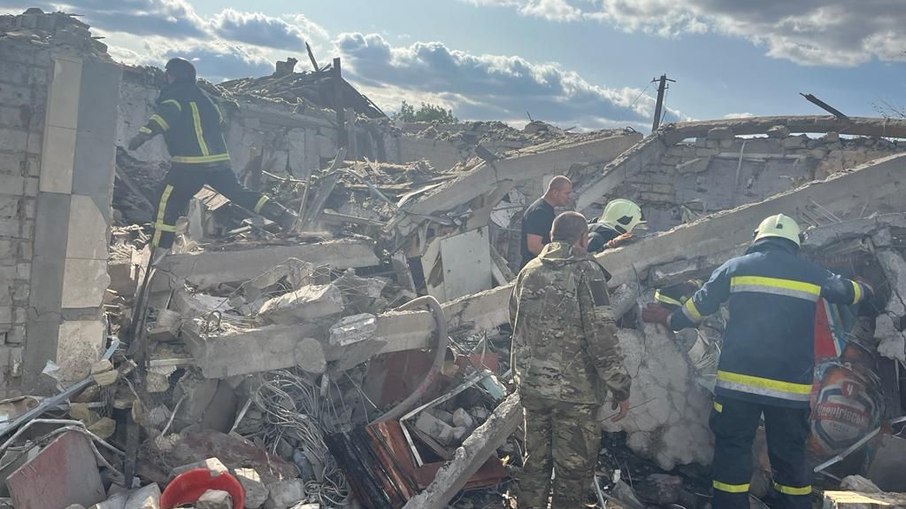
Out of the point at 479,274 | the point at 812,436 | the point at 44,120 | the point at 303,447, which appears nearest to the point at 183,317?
the point at 303,447

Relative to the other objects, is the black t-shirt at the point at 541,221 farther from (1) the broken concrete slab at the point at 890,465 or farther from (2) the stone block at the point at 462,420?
(1) the broken concrete slab at the point at 890,465

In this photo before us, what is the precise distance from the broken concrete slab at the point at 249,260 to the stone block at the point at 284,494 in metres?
2.10

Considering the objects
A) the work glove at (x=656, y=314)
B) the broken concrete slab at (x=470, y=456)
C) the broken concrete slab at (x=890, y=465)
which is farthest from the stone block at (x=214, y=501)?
the broken concrete slab at (x=890, y=465)

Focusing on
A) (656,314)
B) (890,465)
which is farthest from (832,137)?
(890,465)

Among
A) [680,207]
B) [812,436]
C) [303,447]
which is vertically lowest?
[303,447]

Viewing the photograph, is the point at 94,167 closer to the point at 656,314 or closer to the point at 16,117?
the point at 16,117

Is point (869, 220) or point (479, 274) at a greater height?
point (869, 220)

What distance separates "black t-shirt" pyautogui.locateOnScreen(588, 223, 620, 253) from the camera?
19.8 feet

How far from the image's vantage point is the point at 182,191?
20.4 ft

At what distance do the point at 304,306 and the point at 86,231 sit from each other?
1.48 m

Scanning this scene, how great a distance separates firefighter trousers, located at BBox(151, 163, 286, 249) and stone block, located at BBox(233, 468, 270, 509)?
2.83 m

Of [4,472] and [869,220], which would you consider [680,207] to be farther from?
[4,472]

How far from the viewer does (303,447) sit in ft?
14.5

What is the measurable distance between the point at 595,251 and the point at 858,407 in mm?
2288
